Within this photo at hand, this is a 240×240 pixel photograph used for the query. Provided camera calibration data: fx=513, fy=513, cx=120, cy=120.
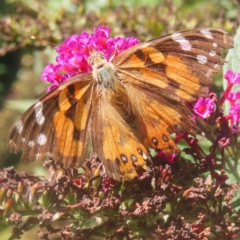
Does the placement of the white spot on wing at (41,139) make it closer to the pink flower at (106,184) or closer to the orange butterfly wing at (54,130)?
→ the orange butterfly wing at (54,130)

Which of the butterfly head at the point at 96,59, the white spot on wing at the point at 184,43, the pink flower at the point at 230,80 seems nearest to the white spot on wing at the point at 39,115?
the butterfly head at the point at 96,59

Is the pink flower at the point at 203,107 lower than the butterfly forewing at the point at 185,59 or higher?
lower

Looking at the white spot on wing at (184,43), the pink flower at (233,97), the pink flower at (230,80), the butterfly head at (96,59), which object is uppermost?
the butterfly head at (96,59)

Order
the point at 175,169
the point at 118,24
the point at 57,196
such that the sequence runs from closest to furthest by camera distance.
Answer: the point at 57,196 → the point at 175,169 → the point at 118,24

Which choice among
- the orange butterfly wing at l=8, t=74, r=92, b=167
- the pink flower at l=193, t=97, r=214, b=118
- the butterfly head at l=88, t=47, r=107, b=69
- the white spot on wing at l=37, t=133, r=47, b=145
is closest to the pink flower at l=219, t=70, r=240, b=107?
the pink flower at l=193, t=97, r=214, b=118

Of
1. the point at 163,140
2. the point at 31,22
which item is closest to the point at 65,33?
the point at 31,22

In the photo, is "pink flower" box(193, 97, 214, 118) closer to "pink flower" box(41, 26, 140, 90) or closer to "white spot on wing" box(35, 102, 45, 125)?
"pink flower" box(41, 26, 140, 90)

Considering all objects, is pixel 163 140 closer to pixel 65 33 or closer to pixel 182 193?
pixel 182 193
